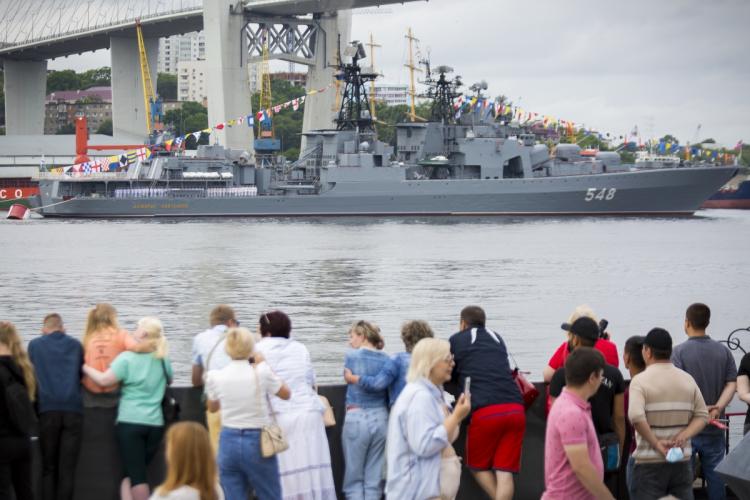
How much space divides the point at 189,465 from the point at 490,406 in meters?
2.38

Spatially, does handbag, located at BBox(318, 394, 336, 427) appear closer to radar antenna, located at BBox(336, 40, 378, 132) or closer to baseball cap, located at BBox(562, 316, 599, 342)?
baseball cap, located at BBox(562, 316, 599, 342)

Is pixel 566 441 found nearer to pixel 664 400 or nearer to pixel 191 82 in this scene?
pixel 664 400

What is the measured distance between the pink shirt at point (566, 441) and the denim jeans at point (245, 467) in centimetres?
125

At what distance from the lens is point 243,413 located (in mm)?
5348

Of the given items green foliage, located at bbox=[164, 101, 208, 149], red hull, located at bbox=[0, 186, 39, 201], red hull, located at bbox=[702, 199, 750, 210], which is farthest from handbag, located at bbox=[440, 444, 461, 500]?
green foliage, located at bbox=[164, 101, 208, 149]

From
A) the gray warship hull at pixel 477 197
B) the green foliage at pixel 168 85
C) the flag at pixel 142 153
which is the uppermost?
the green foliage at pixel 168 85

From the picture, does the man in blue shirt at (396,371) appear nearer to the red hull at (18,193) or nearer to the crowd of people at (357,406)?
the crowd of people at (357,406)

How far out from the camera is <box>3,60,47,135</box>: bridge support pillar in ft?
304

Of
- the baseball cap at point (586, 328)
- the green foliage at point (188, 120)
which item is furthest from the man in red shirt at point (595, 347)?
the green foliage at point (188, 120)

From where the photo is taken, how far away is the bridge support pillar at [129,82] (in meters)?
81.1

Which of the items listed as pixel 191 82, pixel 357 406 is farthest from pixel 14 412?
pixel 191 82

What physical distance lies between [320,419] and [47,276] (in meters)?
24.7

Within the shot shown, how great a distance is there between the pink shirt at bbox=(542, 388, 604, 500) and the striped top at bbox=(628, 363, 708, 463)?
0.54 meters

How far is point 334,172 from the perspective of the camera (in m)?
60.5
